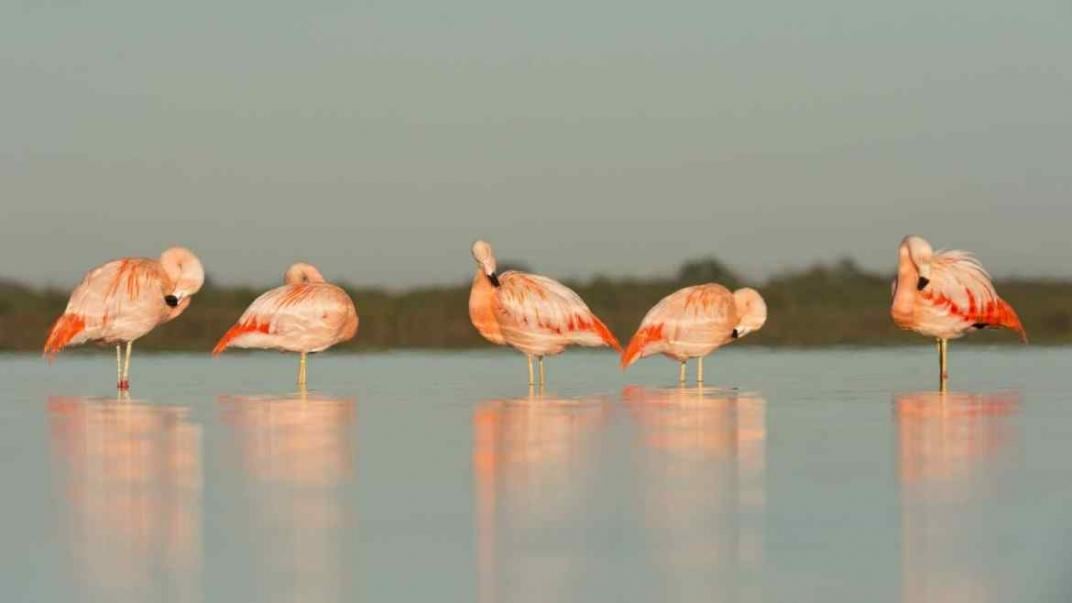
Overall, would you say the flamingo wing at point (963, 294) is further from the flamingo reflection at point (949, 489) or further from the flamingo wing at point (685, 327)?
the flamingo reflection at point (949, 489)

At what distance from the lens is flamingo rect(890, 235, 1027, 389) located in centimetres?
1622

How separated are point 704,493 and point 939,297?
8.71 metres

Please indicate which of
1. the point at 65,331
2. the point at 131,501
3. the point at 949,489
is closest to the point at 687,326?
the point at 65,331

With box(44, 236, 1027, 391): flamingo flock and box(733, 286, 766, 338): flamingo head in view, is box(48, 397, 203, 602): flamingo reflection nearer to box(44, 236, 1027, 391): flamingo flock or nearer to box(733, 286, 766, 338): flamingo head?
box(44, 236, 1027, 391): flamingo flock

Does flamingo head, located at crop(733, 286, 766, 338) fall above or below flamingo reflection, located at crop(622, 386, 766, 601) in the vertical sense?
above

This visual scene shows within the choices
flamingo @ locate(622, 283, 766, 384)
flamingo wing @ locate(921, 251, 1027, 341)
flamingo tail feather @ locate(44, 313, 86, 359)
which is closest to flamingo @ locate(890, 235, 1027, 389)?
flamingo wing @ locate(921, 251, 1027, 341)

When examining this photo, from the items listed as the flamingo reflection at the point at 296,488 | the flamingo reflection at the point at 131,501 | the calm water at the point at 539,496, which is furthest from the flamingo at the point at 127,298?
the flamingo reflection at the point at 131,501

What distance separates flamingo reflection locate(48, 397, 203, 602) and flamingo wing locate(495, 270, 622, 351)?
4092mm

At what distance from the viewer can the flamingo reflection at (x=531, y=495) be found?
6.11m

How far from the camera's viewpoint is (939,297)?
1625 centimetres

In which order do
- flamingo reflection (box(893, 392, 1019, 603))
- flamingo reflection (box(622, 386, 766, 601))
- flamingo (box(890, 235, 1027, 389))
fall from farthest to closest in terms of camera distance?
1. flamingo (box(890, 235, 1027, 389))
2. flamingo reflection (box(622, 386, 766, 601))
3. flamingo reflection (box(893, 392, 1019, 603))

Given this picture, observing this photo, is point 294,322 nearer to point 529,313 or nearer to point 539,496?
point 529,313

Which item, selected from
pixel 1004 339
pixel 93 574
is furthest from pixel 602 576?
pixel 1004 339

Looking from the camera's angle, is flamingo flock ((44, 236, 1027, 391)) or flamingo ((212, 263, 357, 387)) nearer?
flamingo flock ((44, 236, 1027, 391))
